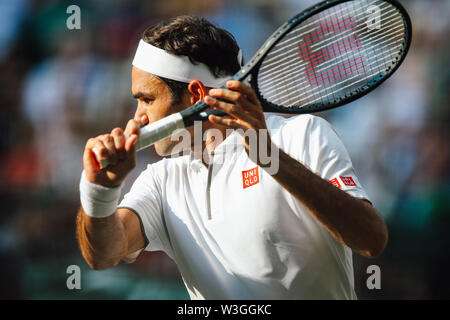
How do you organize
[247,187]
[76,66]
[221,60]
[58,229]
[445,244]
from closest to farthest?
[247,187] < [221,60] < [445,244] < [58,229] < [76,66]

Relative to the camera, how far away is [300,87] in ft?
6.97

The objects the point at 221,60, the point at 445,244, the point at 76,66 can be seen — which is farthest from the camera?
the point at 76,66

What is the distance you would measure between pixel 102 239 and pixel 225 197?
1.55 feet

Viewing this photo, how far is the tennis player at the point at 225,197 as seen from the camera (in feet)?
5.41

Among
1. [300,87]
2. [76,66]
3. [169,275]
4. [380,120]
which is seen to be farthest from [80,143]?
[300,87]

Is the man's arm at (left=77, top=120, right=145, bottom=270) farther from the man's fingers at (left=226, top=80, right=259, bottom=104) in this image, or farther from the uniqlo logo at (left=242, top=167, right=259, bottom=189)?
the uniqlo logo at (left=242, top=167, right=259, bottom=189)

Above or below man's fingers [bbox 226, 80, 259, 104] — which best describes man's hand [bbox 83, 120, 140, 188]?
below

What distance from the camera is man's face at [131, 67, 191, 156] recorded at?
2.14m

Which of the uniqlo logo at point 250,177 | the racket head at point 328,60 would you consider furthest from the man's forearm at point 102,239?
the racket head at point 328,60

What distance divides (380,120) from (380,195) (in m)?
0.57

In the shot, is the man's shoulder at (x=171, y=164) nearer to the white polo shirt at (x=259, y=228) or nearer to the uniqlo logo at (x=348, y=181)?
the white polo shirt at (x=259, y=228)

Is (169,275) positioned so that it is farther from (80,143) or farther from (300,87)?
(300,87)

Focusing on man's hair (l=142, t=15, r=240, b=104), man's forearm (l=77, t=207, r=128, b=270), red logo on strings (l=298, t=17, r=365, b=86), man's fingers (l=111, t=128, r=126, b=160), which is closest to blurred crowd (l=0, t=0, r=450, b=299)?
red logo on strings (l=298, t=17, r=365, b=86)

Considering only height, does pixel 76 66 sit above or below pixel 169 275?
above
